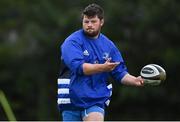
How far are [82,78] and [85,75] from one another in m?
0.07

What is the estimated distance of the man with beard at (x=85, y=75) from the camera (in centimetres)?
748

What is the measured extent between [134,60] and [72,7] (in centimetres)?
365

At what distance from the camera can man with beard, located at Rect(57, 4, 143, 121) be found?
7484mm

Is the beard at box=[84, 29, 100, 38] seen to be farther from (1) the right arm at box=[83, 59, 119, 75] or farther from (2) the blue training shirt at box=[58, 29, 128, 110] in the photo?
(1) the right arm at box=[83, 59, 119, 75]

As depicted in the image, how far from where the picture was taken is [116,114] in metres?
31.5

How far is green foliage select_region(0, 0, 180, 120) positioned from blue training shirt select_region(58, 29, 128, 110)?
2038cm

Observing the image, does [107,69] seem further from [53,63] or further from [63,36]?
[53,63]

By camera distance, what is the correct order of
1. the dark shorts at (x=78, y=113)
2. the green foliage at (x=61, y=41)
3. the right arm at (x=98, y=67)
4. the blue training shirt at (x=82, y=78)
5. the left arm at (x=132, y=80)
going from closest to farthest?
the right arm at (x=98, y=67)
the blue training shirt at (x=82, y=78)
the dark shorts at (x=78, y=113)
the left arm at (x=132, y=80)
the green foliage at (x=61, y=41)

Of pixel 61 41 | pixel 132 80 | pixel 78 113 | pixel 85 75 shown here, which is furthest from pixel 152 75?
pixel 61 41

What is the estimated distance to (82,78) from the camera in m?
7.53

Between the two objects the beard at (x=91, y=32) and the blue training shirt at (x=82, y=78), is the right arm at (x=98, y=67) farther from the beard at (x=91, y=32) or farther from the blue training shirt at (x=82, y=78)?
the beard at (x=91, y=32)

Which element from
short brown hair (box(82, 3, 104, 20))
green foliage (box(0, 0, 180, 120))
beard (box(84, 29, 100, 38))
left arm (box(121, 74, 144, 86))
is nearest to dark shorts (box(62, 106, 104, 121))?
left arm (box(121, 74, 144, 86))

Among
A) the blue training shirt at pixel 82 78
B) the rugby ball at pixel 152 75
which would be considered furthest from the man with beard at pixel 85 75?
the rugby ball at pixel 152 75

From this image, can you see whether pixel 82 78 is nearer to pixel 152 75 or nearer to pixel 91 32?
pixel 91 32
